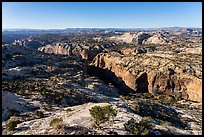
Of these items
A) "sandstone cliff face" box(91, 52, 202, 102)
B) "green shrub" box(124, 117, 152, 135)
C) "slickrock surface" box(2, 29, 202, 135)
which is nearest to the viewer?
"green shrub" box(124, 117, 152, 135)

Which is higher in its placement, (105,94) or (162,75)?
(162,75)

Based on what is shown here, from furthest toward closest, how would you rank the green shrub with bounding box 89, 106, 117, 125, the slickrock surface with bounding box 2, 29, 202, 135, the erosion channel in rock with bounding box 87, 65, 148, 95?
the erosion channel in rock with bounding box 87, 65, 148, 95
the slickrock surface with bounding box 2, 29, 202, 135
the green shrub with bounding box 89, 106, 117, 125

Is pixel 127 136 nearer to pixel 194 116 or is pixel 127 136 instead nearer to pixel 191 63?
pixel 194 116

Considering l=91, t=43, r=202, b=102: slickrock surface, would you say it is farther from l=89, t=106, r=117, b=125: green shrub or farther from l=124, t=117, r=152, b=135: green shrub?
l=124, t=117, r=152, b=135: green shrub

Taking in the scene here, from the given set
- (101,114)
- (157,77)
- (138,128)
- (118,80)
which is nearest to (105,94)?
(157,77)

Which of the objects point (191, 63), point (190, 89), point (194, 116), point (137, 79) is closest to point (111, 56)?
point (137, 79)

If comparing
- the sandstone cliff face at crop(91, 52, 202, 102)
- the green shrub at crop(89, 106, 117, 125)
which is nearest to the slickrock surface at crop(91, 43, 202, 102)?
the sandstone cliff face at crop(91, 52, 202, 102)

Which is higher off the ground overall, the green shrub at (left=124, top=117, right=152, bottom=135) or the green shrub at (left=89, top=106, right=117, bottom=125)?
the green shrub at (left=89, top=106, right=117, bottom=125)

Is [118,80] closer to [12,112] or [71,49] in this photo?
[12,112]

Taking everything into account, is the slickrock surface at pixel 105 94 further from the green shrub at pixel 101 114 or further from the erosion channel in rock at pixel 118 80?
the green shrub at pixel 101 114
